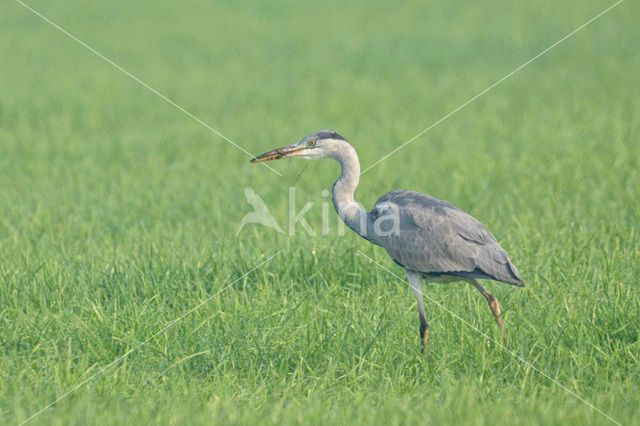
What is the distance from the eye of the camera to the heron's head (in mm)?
5051

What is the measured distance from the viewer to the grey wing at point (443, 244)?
4.81m

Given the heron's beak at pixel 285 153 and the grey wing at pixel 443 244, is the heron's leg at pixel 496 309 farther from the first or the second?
the heron's beak at pixel 285 153

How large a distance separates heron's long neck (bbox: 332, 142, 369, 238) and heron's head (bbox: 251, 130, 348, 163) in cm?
8

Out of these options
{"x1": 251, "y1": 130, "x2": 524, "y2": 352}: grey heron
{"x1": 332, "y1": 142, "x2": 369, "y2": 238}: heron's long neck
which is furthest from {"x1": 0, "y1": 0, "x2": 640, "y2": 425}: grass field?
{"x1": 332, "y1": 142, "x2": 369, "y2": 238}: heron's long neck

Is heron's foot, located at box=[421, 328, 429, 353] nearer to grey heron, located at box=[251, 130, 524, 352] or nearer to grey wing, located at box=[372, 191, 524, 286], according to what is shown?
grey heron, located at box=[251, 130, 524, 352]

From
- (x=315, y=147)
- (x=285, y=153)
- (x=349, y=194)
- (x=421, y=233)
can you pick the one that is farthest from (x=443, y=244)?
(x=285, y=153)

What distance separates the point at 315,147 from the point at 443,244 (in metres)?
0.99

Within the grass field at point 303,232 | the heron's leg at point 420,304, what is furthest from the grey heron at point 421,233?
the grass field at point 303,232

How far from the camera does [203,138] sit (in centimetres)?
1158

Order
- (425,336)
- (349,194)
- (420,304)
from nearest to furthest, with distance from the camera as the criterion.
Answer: (425,336) < (420,304) < (349,194)

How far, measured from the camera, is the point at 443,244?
4.91 meters

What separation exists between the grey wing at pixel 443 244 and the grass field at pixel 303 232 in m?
0.38

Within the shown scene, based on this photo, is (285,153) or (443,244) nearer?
(443,244)

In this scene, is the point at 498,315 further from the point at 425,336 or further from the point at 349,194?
the point at 349,194
